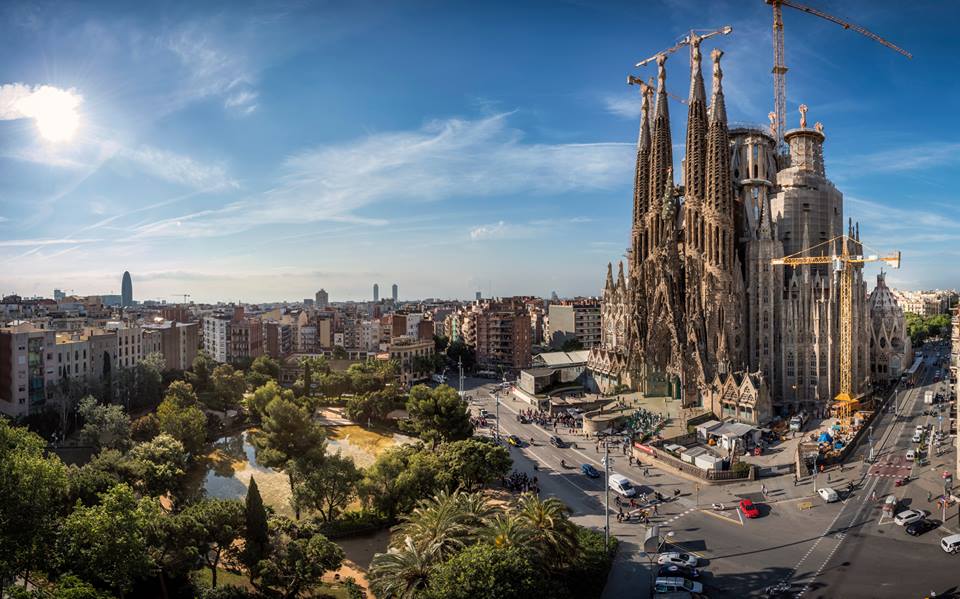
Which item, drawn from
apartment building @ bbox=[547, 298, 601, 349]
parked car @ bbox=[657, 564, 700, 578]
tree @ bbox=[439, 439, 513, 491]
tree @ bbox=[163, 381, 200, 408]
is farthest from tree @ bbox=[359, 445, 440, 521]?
apartment building @ bbox=[547, 298, 601, 349]

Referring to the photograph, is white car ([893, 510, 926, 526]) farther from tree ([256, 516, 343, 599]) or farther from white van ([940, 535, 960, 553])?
tree ([256, 516, 343, 599])

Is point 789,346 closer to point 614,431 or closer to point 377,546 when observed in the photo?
point 614,431

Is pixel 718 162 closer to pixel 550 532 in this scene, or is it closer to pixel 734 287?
pixel 734 287

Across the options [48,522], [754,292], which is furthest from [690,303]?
[48,522]

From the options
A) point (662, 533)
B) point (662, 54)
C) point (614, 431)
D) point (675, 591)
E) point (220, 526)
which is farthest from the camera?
point (662, 54)

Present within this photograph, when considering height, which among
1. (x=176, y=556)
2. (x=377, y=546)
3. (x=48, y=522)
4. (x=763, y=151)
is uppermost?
(x=763, y=151)

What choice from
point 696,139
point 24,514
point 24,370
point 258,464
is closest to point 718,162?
point 696,139

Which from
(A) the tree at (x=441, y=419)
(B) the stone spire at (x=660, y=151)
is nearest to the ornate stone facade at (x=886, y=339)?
(B) the stone spire at (x=660, y=151)
